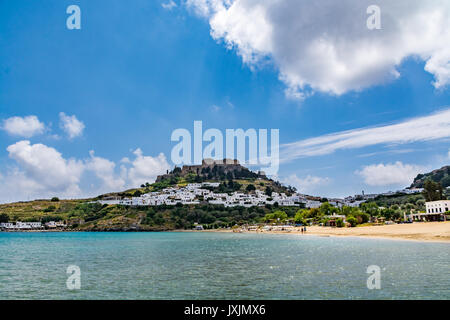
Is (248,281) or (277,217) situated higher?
(248,281)

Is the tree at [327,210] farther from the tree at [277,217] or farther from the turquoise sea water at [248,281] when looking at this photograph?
the turquoise sea water at [248,281]

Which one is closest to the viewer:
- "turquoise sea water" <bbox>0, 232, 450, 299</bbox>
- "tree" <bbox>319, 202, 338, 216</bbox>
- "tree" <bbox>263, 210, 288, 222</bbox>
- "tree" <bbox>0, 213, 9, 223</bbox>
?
"turquoise sea water" <bbox>0, 232, 450, 299</bbox>

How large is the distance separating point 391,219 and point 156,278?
80.3m

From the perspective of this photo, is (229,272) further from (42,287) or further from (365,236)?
(365,236)

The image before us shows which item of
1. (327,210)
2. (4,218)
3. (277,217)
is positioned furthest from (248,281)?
(4,218)

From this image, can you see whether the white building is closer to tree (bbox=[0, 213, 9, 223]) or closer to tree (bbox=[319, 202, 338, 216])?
tree (bbox=[319, 202, 338, 216])

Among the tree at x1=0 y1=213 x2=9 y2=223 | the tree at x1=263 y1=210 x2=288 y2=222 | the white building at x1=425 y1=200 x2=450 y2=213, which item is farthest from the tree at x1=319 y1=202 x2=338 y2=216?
the tree at x1=0 y1=213 x2=9 y2=223

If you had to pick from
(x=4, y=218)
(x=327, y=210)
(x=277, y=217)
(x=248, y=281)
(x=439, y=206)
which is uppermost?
(x=439, y=206)

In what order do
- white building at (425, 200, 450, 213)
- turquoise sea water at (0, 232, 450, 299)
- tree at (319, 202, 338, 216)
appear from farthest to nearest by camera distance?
tree at (319, 202, 338, 216)
white building at (425, 200, 450, 213)
turquoise sea water at (0, 232, 450, 299)

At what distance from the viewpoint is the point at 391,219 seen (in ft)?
283

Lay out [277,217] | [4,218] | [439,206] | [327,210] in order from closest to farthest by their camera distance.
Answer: [439,206]
[327,210]
[277,217]
[4,218]

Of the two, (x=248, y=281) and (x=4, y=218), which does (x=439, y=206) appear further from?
(x=4, y=218)

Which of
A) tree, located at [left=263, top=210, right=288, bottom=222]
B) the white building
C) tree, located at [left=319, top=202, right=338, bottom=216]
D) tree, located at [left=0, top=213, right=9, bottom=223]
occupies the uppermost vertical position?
the white building
